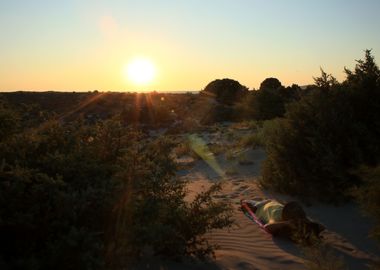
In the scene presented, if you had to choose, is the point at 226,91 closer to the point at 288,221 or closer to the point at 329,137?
the point at 329,137

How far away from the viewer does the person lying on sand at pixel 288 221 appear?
647cm

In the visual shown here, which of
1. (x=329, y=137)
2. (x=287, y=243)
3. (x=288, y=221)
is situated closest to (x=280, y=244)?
(x=287, y=243)

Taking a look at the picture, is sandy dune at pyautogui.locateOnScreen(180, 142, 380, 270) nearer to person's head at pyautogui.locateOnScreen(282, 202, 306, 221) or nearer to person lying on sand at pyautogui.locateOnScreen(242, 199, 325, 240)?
person lying on sand at pyautogui.locateOnScreen(242, 199, 325, 240)

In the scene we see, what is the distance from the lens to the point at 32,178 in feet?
13.5

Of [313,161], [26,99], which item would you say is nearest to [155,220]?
[313,161]

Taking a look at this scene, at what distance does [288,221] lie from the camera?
6.68 metres

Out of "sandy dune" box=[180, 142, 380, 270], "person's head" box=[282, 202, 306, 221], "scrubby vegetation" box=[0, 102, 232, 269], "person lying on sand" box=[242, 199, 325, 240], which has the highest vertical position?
"scrubby vegetation" box=[0, 102, 232, 269]

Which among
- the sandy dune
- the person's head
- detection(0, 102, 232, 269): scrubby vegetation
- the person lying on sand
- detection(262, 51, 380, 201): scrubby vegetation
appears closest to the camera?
detection(0, 102, 232, 269): scrubby vegetation

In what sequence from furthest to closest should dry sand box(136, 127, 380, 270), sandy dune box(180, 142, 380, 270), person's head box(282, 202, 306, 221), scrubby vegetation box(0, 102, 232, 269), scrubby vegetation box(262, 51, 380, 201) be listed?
scrubby vegetation box(262, 51, 380, 201)
person's head box(282, 202, 306, 221)
sandy dune box(180, 142, 380, 270)
dry sand box(136, 127, 380, 270)
scrubby vegetation box(0, 102, 232, 269)

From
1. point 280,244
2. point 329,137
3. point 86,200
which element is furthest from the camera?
point 329,137

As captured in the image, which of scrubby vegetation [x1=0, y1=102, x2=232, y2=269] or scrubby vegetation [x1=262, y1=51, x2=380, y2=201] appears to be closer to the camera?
scrubby vegetation [x1=0, y1=102, x2=232, y2=269]

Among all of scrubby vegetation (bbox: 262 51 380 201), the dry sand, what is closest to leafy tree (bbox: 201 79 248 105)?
scrubby vegetation (bbox: 262 51 380 201)

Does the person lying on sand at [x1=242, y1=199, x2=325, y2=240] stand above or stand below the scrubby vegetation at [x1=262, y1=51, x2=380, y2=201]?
below

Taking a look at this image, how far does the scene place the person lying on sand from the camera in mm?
6474
